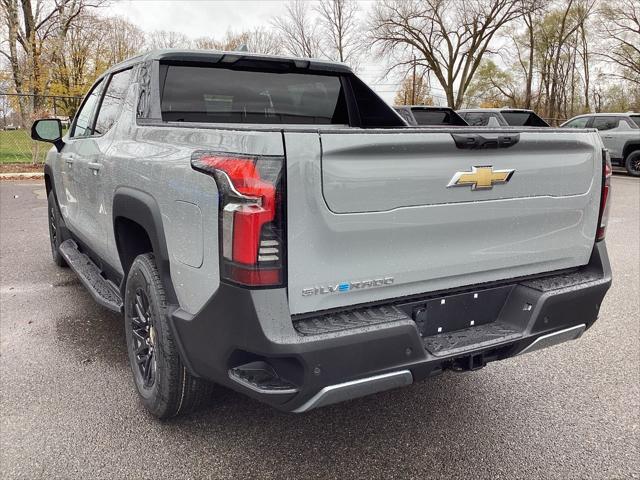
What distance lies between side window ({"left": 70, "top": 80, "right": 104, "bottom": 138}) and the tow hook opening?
10.2 feet

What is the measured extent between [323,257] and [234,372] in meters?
0.57

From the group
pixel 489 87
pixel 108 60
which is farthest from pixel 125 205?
pixel 489 87

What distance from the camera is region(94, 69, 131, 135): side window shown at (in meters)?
3.46

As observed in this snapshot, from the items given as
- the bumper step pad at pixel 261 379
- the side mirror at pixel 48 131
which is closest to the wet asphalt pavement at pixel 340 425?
the bumper step pad at pixel 261 379

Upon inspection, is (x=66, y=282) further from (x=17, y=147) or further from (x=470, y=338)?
(x=17, y=147)

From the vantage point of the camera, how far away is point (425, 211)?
2.13m

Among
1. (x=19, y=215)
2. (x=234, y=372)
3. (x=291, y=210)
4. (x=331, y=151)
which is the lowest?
(x=19, y=215)

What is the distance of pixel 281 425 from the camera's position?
277cm

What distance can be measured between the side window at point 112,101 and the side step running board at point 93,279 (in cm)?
100

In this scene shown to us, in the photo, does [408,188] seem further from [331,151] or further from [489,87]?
[489,87]

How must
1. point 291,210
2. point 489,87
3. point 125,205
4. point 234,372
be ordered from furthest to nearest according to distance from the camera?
point 489,87 → point 125,205 → point 234,372 → point 291,210

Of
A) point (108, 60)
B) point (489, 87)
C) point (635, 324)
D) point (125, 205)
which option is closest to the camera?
point (125, 205)

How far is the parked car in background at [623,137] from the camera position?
15.5 meters

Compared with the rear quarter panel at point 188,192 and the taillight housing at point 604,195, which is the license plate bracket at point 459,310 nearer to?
the taillight housing at point 604,195
